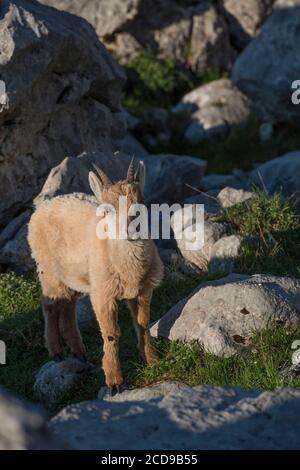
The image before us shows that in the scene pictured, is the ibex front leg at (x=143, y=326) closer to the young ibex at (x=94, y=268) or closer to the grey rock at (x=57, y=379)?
the young ibex at (x=94, y=268)

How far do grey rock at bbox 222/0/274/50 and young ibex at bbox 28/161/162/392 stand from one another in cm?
1427

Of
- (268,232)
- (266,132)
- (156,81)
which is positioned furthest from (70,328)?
(156,81)

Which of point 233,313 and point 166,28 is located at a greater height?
point 233,313

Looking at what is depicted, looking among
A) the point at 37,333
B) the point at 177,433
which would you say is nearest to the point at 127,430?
the point at 177,433

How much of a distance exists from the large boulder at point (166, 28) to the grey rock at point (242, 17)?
48cm

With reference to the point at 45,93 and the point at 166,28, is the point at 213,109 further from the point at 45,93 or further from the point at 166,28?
the point at 45,93

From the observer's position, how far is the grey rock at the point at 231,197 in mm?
13234

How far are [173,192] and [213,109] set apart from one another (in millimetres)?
5812

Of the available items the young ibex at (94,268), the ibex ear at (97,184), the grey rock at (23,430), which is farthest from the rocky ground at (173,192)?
the ibex ear at (97,184)

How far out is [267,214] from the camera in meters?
12.2

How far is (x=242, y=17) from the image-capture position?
23188 mm

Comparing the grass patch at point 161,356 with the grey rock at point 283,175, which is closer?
the grass patch at point 161,356

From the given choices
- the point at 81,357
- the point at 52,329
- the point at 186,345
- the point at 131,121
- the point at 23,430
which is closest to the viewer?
the point at 23,430

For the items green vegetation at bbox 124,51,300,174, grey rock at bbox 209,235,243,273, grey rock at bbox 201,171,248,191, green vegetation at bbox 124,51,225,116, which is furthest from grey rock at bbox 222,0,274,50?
grey rock at bbox 209,235,243,273
